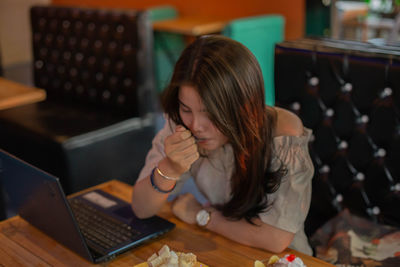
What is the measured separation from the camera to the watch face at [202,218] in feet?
4.36

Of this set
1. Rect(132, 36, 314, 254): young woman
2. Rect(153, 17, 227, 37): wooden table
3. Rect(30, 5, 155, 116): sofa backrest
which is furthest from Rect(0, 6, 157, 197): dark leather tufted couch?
Rect(132, 36, 314, 254): young woman

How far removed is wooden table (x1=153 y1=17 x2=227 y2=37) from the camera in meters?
4.39

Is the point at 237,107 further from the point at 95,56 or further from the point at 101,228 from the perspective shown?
the point at 95,56

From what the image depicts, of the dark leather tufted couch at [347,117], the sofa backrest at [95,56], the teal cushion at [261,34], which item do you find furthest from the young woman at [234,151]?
the teal cushion at [261,34]

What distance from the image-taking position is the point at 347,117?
1.59m

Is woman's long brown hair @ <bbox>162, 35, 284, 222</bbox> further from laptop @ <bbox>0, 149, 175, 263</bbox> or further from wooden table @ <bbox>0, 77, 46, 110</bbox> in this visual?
wooden table @ <bbox>0, 77, 46, 110</bbox>

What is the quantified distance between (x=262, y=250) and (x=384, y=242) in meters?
0.50

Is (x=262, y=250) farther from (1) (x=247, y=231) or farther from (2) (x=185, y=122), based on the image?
(2) (x=185, y=122)

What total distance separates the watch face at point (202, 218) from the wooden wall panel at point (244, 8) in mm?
3368

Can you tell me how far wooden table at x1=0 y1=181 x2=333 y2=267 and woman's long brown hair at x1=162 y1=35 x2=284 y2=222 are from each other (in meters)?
0.12

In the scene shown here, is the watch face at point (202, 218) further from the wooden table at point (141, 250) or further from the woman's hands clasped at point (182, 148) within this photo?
the woman's hands clasped at point (182, 148)

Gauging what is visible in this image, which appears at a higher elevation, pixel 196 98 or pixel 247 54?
pixel 247 54

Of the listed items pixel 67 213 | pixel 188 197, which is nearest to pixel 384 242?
pixel 188 197

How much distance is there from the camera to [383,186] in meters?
1.56
